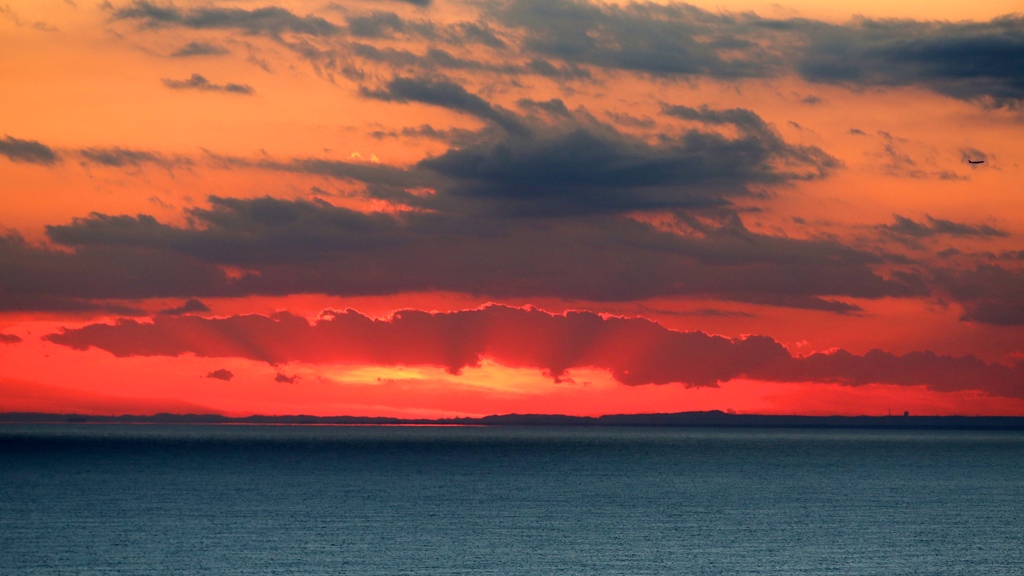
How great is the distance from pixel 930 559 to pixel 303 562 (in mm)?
38454

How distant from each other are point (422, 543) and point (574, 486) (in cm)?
5972

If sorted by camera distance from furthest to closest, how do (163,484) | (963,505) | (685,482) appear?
(685,482)
(163,484)
(963,505)

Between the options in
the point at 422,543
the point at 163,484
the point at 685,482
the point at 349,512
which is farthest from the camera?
the point at 685,482

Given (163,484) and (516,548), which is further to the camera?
(163,484)

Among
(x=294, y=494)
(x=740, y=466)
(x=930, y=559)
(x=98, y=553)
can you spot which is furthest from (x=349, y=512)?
(x=740, y=466)

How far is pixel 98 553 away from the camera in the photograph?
67438 millimetres

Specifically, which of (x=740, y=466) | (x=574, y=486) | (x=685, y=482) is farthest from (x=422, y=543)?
(x=740, y=466)

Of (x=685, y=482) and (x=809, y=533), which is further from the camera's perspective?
(x=685, y=482)

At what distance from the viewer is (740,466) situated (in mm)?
190000

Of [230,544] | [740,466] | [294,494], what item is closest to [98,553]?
[230,544]

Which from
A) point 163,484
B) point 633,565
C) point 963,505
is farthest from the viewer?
point 163,484

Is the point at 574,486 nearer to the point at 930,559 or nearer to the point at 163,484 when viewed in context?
the point at 163,484

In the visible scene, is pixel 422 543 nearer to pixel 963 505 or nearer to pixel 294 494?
pixel 294 494

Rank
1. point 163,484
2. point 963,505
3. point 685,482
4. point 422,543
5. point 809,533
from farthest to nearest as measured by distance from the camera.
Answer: point 685,482
point 163,484
point 963,505
point 809,533
point 422,543
